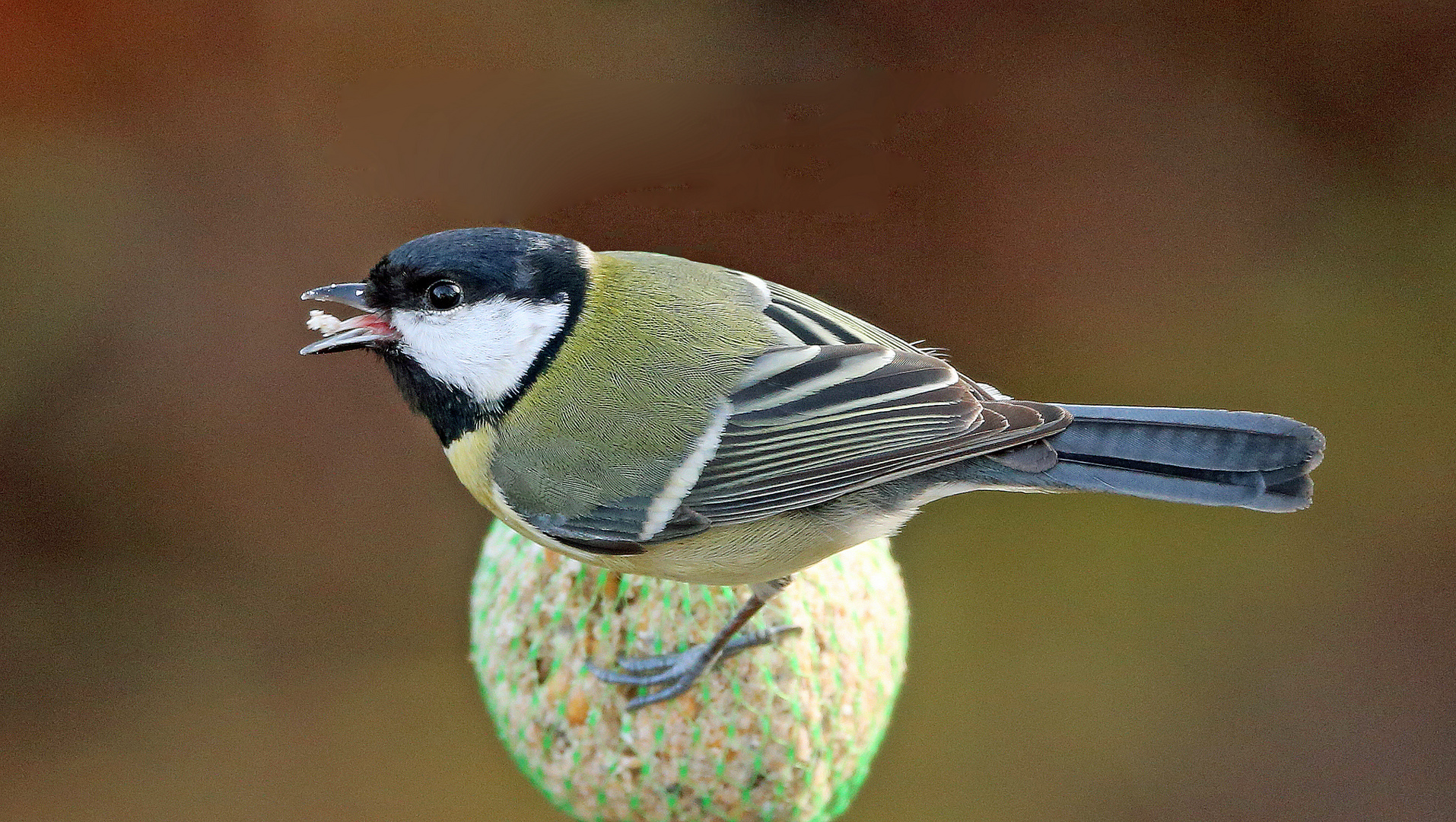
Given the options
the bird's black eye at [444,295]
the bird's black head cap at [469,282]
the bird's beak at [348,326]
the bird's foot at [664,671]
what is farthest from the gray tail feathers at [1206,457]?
the bird's beak at [348,326]

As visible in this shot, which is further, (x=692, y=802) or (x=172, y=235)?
(x=172, y=235)

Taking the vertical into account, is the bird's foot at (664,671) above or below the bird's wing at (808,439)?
below

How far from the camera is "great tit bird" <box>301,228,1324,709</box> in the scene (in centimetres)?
167

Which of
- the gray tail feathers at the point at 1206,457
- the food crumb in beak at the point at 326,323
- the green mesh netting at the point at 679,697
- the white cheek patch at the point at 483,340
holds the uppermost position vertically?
the gray tail feathers at the point at 1206,457

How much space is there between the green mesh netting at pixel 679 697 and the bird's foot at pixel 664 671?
0.06ft

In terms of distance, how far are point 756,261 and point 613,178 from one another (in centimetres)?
47

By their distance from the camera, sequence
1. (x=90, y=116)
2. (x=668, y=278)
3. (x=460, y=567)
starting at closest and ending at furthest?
(x=668, y=278) → (x=90, y=116) → (x=460, y=567)

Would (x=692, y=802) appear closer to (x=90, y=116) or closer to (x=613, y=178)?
(x=613, y=178)

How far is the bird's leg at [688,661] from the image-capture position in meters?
1.84

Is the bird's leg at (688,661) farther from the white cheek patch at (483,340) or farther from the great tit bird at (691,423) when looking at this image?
Result: the white cheek patch at (483,340)

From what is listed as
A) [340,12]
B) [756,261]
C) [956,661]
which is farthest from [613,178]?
[956,661]

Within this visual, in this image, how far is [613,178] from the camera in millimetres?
3266

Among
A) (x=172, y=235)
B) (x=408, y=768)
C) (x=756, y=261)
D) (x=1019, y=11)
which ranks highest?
(x=1019, y=11)

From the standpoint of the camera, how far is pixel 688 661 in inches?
73.4
